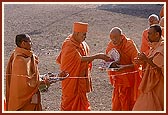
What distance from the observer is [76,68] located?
7.03m

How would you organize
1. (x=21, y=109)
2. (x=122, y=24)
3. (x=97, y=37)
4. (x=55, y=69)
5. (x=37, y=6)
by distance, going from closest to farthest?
(x=21, y=109) < (x=55, y=69) < (x=97, y=37) < (x=122, y=24) < (x=37, y=6)

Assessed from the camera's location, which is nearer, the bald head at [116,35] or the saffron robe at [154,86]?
the saffron robe at [154,86]

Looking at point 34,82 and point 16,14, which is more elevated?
point 16,14

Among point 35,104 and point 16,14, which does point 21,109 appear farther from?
point 16,14

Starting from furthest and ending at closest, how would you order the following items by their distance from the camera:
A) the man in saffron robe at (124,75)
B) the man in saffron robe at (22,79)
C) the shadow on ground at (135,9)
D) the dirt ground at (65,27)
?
the shadow on ground at (135,9)
the dirt ground at (65,27)
the man in saffron robe at (124,75)
the man in saffron robe at (22,79)

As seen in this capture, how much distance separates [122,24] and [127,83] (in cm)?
1401

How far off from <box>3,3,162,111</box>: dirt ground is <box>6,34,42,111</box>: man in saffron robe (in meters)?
2.79

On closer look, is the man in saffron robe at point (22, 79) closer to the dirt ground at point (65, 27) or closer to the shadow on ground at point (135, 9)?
the dirt ground at point (65, 27)

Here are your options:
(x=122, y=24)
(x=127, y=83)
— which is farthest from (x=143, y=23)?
(x=127, y=83)

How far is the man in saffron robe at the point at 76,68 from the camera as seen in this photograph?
7.00 m

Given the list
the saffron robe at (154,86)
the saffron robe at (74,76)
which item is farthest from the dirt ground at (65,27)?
the saffron robe at (154,86)

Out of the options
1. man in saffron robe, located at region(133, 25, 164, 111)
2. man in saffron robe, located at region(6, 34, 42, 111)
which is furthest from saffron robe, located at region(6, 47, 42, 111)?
man in saffron robe, located at region(133, 25, 164, 111)

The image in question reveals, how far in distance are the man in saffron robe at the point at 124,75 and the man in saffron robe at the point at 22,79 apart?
1469 millimetres

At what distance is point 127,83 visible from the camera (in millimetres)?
7258
